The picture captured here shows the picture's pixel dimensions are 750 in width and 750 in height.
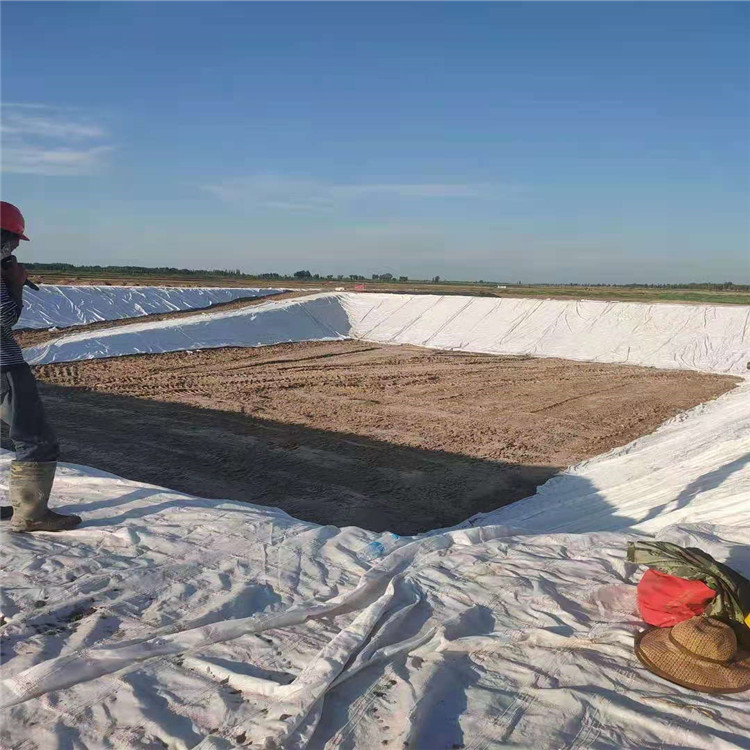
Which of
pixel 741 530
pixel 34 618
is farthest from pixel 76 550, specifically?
pixel 741 530

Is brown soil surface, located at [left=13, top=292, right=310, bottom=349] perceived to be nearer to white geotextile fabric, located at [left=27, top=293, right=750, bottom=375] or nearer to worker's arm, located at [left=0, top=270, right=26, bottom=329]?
white geotextile fabric, located at [left=27, top=293, right=750, bottom=375]

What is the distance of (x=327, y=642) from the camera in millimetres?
2404

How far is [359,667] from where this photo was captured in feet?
7.12

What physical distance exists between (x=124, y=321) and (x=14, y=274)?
15.3 meters

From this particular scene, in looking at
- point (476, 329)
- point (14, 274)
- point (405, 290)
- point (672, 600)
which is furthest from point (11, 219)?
point (405, 290)

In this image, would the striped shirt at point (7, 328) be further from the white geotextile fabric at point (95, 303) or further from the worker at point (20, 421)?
the white geotextile fabric at point (95, 303)

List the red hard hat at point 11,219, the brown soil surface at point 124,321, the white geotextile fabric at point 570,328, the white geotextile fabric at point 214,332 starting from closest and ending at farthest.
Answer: the red hard hat at point 11,219, the white geotextile fabric at point 214,332, the brown soil surface at point 124,321, the white geotextile fabric at point 570,328

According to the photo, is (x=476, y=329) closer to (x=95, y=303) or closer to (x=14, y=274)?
(x=95, y=303)

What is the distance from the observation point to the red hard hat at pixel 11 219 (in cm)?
321

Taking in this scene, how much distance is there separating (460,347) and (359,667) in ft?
55.4

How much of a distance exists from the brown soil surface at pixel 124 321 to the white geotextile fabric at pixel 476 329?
90 centimetres

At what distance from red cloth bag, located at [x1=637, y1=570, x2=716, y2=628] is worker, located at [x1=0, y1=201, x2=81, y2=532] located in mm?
2743

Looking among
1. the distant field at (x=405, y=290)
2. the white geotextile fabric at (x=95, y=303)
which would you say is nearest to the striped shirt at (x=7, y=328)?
the white geotextile fabric at (x=95, y=303)

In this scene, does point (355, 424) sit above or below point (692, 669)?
below
